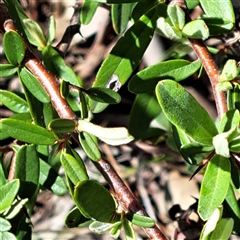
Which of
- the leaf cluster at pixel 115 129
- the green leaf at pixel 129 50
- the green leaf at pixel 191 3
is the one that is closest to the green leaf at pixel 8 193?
the leaf cluster at pixel 115 129

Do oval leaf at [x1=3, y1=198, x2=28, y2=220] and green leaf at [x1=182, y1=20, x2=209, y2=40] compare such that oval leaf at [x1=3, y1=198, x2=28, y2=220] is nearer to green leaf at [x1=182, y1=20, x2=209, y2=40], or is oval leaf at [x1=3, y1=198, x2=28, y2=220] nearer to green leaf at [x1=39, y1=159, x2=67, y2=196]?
green leaf at [x1=39, y1=159, x2=67, y2=196]

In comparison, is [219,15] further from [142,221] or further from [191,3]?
[142,221]

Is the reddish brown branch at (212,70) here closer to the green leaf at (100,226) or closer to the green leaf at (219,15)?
the green leaf at (219,15)

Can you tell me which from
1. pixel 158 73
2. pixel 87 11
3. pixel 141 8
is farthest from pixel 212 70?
pixel 87 11

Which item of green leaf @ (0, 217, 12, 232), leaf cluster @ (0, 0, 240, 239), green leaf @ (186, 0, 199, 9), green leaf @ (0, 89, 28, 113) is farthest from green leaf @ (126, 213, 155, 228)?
green leaf @ (186, 0, 199, 9)

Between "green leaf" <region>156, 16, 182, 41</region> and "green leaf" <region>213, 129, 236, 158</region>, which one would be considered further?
"green leaf" <region>156, 16, 182, 41</region>

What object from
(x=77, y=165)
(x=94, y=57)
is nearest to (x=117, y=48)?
(x=77, y=165)
